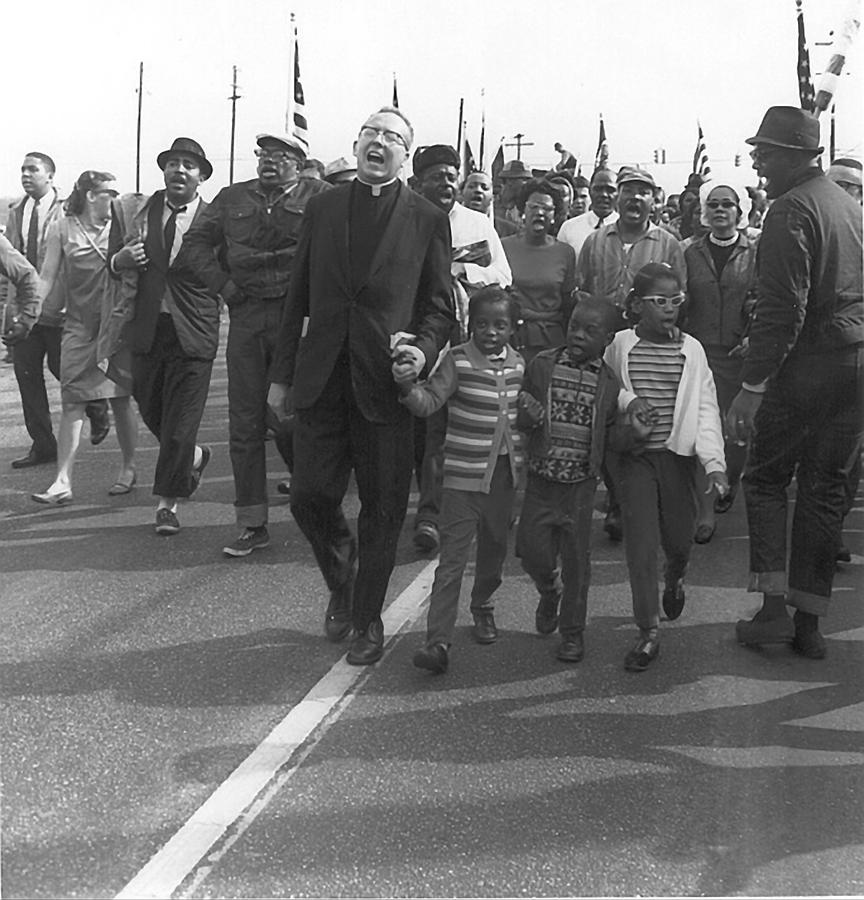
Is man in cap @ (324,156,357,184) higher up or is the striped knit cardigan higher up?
man in cap @ (324,156,357,184)

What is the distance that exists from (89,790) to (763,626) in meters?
2.96

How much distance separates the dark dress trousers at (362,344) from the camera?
5285 mm

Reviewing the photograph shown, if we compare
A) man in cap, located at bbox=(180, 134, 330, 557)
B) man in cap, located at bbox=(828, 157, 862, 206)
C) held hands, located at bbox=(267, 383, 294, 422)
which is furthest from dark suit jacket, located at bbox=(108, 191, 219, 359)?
man in cap, located at bbox=(828, 157, 862, 206)

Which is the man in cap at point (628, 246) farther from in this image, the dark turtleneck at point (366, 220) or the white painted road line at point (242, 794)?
the white painted road line at point (242, 794)

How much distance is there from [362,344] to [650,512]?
4.47 feet

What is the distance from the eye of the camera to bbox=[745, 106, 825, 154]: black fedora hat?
18.1 feet

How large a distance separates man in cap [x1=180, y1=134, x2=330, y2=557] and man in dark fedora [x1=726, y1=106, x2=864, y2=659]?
257cm

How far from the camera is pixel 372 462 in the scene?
5.42m

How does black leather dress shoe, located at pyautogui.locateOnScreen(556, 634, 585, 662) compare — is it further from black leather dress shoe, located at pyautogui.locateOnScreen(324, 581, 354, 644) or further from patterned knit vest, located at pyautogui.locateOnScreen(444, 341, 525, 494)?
black leather dress shoe, located at pyautogui.locateOnScreen(324, 581, 354, 644)

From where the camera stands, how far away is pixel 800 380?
18.3 feet

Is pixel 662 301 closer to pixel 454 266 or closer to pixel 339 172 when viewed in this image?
pixel 454 266

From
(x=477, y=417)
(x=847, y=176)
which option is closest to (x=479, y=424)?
(x=477, y=417)

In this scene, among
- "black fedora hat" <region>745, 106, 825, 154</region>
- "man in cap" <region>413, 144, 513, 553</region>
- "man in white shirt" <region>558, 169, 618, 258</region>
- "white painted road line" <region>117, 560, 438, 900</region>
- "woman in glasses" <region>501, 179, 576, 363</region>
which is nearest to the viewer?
"white painted road line" <region>117, 560, 438, 900</region>

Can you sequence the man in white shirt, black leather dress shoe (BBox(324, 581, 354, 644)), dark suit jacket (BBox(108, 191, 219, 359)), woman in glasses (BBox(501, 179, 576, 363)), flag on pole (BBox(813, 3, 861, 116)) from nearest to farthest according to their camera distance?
flag on pole (BBox(813, 3, 861, 116)) → black leather dress shoe (BBox(324, 581, 354, 644)) → dark suit jacket (BBox(108, 191, 219, 359)) → woman in glasses (BBox(501, 179, 576, 363)) → the man in white shirt
